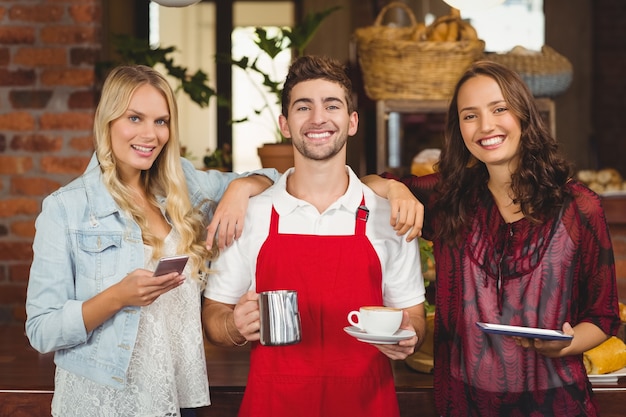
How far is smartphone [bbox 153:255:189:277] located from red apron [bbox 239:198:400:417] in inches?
13.7

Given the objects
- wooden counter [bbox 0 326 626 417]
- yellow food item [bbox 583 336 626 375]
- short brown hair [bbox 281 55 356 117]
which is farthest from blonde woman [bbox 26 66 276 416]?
yellow food item [bbox 583 336 626 375]

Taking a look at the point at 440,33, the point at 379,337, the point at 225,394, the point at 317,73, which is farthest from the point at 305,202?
the point at 440,33

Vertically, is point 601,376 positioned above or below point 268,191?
below

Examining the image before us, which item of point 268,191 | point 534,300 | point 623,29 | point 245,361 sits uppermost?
point 623,29

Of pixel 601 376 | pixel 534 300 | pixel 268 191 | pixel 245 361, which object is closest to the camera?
pixel 534 300

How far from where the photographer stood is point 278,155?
3105 millimetres

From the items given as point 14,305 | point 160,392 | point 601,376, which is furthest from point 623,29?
point 160,392

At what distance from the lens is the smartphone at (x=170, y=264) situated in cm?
164

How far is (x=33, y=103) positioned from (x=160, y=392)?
1985 mm

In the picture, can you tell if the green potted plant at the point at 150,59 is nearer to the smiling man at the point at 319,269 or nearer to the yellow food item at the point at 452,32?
Result: the yellow food item at the point at 452,32

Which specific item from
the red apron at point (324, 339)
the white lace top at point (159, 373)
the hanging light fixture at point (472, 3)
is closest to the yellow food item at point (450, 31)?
the hanging light fixture at point (472, 3)

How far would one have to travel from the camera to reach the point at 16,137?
3.46 metres

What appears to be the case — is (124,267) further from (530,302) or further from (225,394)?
(530,302)

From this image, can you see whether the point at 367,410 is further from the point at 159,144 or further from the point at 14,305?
the point at 14,305
